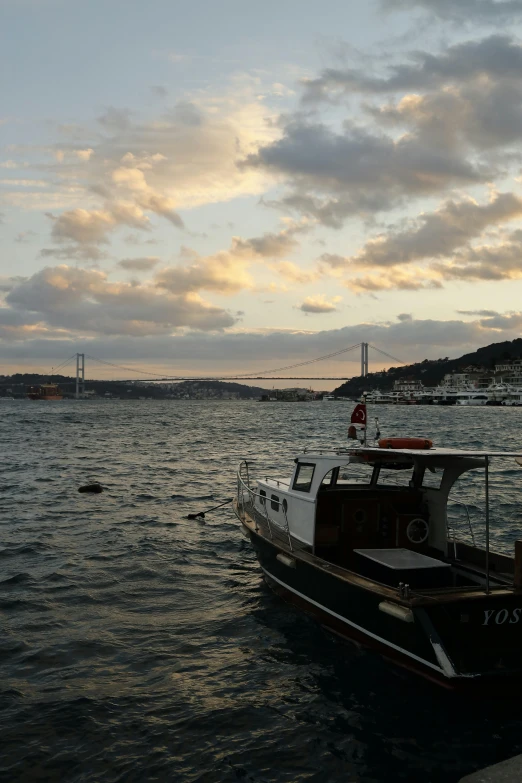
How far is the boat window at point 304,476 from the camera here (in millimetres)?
11223

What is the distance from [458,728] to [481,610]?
1.39 meters

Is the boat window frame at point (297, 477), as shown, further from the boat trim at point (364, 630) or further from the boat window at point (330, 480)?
the boat trim at point (364, 630)

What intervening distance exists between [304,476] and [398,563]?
2480 mm

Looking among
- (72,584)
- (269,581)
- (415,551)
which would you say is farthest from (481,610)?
(72,584)

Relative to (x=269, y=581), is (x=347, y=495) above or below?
above

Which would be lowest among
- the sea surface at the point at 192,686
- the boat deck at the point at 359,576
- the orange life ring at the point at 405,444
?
the sea surface at the point at 192,686

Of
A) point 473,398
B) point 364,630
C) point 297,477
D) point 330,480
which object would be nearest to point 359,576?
point 364,630

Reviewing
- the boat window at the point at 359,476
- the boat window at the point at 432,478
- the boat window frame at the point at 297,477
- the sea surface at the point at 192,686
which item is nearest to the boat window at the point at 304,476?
the boat window frame at the point at 297,477

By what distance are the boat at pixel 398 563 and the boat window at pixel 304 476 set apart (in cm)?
2

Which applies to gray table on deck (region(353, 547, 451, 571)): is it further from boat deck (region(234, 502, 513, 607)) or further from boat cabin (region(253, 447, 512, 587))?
boat deck (region(234, 502, 513, 607))

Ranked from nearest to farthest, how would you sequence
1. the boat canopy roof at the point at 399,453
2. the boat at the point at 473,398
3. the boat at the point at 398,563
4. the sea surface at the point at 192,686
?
the sea surface at the point at 192,686 → the boat at the point at 398,563 → the boat canopy roof at the point at 399,453 → the boat at the point at 473,398

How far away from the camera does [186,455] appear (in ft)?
129

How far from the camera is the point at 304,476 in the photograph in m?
11.4

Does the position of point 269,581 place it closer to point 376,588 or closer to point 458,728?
point 376,588
